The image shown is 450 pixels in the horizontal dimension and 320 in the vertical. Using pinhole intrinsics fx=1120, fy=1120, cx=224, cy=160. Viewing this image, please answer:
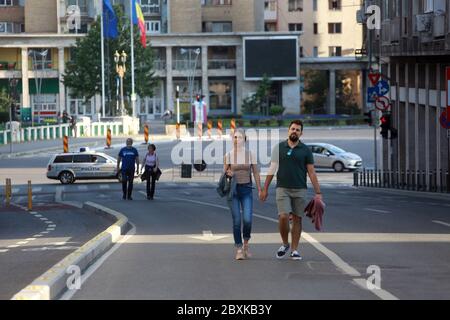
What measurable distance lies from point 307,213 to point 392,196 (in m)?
23.2

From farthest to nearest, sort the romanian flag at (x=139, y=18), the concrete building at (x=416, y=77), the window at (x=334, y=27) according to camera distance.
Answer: the window at (x=334, y=27), the romanian flag at (x=139, y=18), the concrete building at (x=416, y=77)

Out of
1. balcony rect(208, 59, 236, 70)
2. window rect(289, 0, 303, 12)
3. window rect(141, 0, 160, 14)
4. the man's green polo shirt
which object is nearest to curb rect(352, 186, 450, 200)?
the man's green polo shirt

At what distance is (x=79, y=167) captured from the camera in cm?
5119

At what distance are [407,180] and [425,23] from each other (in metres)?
8.26

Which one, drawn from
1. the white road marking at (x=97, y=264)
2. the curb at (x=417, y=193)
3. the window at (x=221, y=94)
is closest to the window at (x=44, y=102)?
the window at (x=221, y=94)

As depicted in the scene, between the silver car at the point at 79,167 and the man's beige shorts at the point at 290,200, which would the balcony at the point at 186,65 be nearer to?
the silver car at the point at 79,167

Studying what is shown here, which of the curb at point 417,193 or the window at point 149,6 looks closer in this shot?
the curb at point 417,193

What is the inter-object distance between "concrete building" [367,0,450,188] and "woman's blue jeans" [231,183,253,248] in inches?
769

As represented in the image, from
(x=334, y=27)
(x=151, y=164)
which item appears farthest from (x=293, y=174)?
(x=334, y=27)

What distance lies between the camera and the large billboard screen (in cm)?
11306

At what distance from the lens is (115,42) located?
10350cm

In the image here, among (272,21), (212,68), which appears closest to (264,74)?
(212,68)

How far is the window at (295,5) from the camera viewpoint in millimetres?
124625
